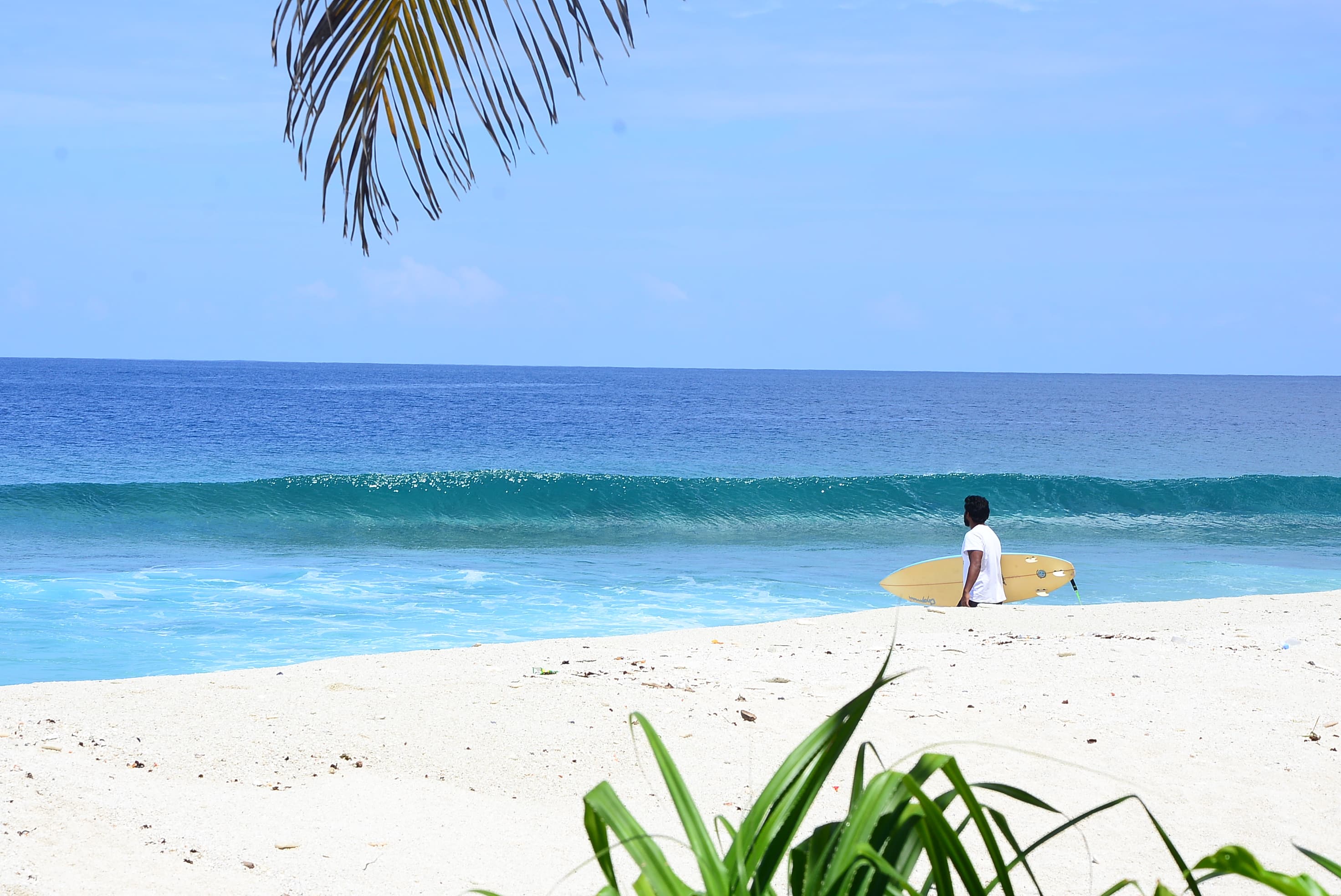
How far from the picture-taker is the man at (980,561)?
8133 millimetres

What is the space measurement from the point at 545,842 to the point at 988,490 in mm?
19675

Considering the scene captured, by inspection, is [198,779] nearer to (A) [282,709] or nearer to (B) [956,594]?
(A) [282,709]

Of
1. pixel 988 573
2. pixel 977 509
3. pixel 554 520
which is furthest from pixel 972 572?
pixel 554 520

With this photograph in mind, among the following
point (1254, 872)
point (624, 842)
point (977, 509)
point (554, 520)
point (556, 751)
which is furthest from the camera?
point (554, 520)

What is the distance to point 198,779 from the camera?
380 centimetres

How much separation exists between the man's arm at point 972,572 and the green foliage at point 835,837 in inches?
282

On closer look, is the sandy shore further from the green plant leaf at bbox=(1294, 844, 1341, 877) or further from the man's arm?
the man's arm

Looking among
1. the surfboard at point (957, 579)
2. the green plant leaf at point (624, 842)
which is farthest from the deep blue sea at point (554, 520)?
the green plant leaf at point (624, 842)

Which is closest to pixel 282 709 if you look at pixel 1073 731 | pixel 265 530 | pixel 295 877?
pixel 295 877

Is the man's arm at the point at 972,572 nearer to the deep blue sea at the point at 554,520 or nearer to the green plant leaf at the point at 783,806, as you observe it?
the deep blue sea at the point at 554,520

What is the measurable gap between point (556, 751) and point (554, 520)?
1507cm

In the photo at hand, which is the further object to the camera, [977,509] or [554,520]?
[554,520]

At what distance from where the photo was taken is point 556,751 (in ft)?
13.9

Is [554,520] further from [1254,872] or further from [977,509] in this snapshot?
[1254,872]
